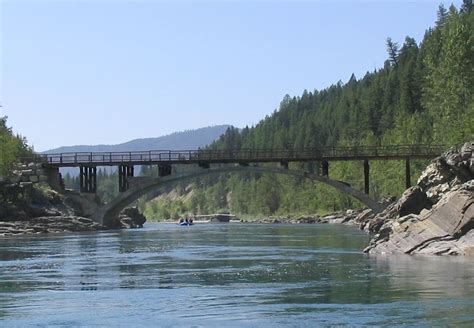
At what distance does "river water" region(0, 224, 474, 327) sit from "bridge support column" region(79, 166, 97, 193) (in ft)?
195

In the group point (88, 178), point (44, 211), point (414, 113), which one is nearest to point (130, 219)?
point (88, 178)

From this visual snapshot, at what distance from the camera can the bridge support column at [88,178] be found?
118062 mm

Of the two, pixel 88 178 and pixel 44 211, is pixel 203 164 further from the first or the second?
pixel 44 211

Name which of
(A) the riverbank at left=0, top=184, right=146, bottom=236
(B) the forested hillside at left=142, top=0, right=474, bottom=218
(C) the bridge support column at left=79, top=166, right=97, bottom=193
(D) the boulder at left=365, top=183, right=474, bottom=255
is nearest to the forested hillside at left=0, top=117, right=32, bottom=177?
(A) the riverbank at left=0, top=184, right=146, bottom=236

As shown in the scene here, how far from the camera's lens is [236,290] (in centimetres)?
3716

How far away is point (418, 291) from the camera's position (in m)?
35.1

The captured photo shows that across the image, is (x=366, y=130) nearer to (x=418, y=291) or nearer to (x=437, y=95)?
(x=437, y=95)

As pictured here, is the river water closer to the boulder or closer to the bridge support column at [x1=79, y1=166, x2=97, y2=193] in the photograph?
the boulder

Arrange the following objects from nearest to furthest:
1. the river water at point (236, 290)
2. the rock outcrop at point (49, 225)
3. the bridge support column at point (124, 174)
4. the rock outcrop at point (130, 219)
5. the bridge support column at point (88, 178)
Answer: the river water at point (236, 290), the rock outcrop at point (49, 225), the bridge support column at point (124, 174), the bridge support column at point (88, 178), the rock outcrop at point (130, 219)

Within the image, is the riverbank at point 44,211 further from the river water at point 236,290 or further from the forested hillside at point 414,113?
the river water at point 236,290

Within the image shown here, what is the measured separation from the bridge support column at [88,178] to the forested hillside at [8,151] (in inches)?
332

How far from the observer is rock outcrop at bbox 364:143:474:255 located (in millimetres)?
51062

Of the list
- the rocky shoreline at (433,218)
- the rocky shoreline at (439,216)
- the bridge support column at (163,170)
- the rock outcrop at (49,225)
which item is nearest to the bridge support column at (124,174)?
the bridge support column at (163,170)

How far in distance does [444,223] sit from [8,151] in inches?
2854
